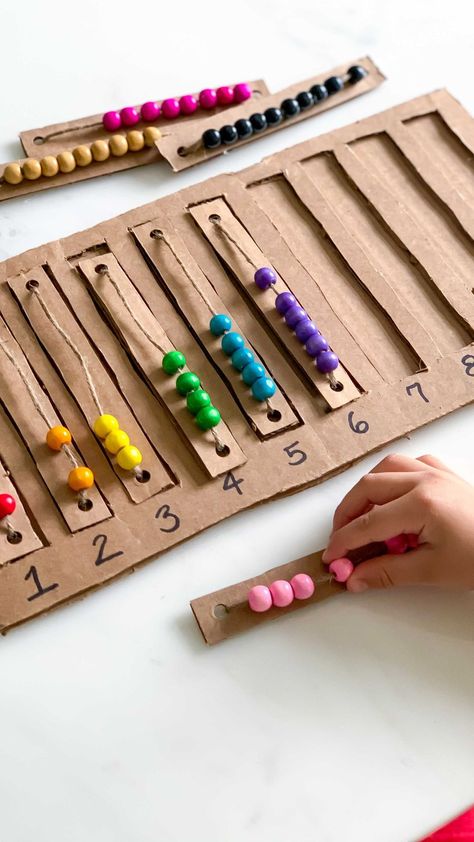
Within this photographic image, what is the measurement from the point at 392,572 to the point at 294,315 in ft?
0.91

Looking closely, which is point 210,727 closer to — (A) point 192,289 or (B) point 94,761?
(B) point 94,761

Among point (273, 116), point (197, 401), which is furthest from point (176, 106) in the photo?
point (197, 401)

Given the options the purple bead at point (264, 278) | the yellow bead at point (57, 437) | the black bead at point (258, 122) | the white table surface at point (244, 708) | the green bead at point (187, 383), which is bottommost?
the white table surface at point (244, 708)

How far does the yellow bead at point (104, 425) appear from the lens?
30.4 inches

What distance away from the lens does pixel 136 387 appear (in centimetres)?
82

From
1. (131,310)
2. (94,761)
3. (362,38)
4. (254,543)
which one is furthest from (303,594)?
(362,38)

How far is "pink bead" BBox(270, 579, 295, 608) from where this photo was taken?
0.72 meters

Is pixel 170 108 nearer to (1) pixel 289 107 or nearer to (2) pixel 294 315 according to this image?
(1) pixel 289 107

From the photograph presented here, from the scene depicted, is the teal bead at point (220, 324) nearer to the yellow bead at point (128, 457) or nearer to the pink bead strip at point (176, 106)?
the yellow bead at point (128, 457)

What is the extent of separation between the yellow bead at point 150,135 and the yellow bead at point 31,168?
0.43 ft

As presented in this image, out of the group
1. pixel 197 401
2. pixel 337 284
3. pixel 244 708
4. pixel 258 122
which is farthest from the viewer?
pixel 258 122

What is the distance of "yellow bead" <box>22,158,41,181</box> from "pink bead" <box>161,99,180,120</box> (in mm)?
175

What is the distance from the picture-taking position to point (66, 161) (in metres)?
0.96

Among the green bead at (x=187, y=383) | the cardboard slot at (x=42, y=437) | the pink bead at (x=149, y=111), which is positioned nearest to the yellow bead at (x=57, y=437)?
the cardboard slot at (x=42, y=437)
